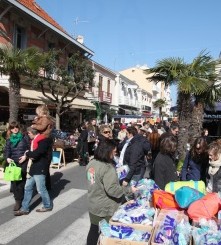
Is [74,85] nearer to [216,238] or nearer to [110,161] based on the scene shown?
[110,161]

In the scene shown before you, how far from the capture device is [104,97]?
34.4 meters

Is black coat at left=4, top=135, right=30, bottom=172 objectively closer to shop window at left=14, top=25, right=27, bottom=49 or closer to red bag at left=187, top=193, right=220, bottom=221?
red bag at left=187, top=193, right=220, bottom=221

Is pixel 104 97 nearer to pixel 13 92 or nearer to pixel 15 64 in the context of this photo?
pixel 13 92

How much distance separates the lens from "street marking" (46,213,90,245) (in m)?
5.10

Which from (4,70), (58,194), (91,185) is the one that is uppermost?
(4,70)

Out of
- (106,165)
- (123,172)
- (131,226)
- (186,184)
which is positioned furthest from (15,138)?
(131,226)

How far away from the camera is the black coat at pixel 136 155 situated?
5.96 m

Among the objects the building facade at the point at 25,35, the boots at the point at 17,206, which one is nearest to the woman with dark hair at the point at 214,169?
the boots at the point at 17,206

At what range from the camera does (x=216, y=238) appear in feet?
9.30

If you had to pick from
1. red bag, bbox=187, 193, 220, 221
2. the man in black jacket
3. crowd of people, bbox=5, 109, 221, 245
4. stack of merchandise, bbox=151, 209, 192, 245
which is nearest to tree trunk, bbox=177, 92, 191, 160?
crowd of people, bbox=5, 109, 221, 245

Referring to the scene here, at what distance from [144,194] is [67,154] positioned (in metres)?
9.94

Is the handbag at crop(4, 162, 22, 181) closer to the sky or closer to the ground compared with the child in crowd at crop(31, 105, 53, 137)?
closer to the ground

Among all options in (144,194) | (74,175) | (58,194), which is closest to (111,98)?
(74,175)

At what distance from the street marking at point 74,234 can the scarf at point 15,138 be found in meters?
1.78
